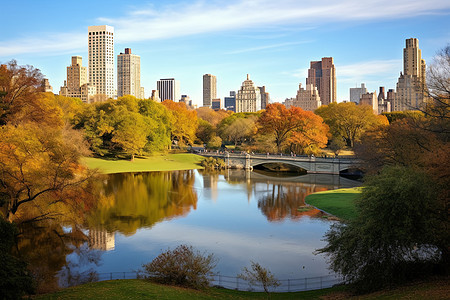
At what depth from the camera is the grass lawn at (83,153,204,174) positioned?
68.4 m

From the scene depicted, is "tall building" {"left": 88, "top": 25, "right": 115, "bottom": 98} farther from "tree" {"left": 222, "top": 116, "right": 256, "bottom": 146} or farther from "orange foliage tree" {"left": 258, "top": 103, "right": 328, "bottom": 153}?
"orange foliage tree" {"left": 258, "top": 103, "right": 328, "bottom": 153}

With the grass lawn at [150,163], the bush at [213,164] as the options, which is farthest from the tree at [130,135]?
the bush at [213,164]

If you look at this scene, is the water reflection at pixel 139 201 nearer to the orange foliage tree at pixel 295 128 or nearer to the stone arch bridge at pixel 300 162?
the stone arch bridge at pixel 300 162

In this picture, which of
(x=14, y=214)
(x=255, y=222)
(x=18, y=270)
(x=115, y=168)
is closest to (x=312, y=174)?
(x=115, y=168)

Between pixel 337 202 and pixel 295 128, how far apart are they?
42.1m

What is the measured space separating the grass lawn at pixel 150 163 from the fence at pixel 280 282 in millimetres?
43681

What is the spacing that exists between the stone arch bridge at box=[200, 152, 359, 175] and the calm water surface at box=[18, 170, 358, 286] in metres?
11.0

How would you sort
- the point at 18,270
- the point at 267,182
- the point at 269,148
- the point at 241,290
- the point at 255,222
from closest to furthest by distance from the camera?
the point at 18,270, the point at 241,290, the point at 255,222, the point at 267,182, the point at 269,148

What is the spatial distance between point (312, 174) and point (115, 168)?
1284 inches

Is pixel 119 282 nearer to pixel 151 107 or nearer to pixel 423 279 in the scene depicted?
pixel 423 279

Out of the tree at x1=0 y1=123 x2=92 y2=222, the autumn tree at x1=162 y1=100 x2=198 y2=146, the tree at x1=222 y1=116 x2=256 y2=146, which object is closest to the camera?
the tree at x1=0 y1=123 x2=92 y2=222

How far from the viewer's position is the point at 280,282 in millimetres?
21562

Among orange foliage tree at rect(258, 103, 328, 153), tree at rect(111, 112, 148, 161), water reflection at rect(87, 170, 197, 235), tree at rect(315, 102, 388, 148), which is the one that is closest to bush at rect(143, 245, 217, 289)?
water reflection at rect(87, 170, 197, 235)

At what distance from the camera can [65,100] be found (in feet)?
280
